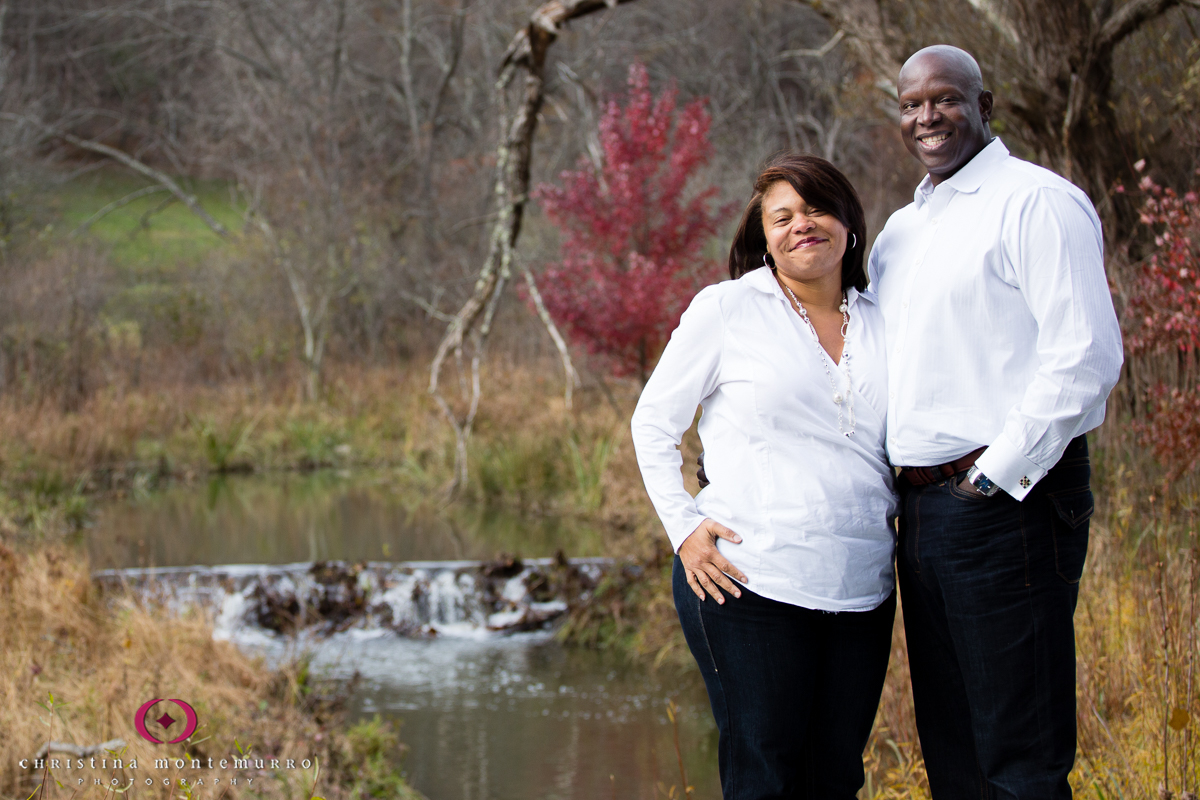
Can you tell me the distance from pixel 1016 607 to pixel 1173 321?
258cm

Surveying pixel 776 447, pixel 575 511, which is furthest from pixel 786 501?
pixel 575 511

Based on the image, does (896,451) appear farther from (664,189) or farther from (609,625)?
(664,189)

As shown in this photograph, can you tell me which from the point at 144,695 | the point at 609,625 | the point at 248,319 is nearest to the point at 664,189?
the point at 609,625

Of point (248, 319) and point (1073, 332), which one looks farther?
point (248, 319)

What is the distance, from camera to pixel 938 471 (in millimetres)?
1896

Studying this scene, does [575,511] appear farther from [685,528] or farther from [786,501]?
[786,501]

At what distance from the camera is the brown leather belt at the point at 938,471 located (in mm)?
1867

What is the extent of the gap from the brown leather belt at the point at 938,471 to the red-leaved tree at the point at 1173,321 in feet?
7.67

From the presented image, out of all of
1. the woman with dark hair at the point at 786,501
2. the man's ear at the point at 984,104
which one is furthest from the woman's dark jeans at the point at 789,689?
the man's ear at the point at 984,104

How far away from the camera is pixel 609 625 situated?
7414 millimetres

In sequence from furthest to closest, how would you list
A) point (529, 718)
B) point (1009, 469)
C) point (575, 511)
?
point (575, 511), point (529, 718), point (1009, 469)

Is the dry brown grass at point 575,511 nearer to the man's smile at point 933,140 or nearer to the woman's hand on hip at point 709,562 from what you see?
the woman's hand on hip at point 709,562

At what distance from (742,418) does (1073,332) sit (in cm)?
58

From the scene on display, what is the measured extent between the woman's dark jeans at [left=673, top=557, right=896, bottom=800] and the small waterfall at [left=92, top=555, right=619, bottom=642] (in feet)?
18.7
